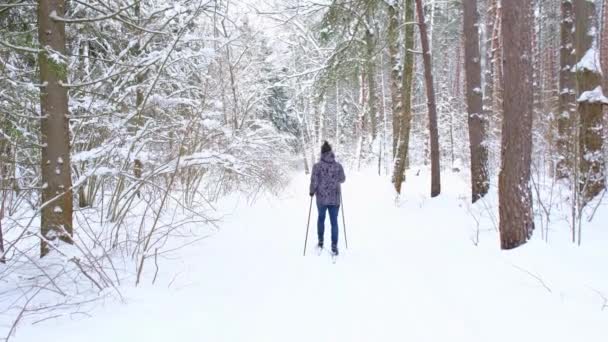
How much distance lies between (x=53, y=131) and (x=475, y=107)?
8.33 m

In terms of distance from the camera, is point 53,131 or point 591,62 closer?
point 53,131

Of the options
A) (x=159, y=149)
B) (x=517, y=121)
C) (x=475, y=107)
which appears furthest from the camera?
(x=475, y=107)

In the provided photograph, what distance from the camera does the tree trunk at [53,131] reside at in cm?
485

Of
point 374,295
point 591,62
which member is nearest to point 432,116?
point 591,62

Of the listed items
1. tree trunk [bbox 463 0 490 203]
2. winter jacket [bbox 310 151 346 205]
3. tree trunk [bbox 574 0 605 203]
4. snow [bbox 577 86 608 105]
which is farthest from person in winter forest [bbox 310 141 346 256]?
snow [bbox 577 86 608 105]

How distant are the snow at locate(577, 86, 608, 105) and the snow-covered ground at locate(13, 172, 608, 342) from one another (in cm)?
198

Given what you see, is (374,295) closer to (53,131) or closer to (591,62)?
(53,131)

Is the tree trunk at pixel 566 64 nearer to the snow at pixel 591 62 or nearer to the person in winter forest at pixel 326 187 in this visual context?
the snow at pixel 591 62

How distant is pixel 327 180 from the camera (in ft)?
23.2

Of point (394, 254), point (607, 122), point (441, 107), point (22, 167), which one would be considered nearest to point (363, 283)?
point (394, 254)

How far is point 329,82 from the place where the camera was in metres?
11.7

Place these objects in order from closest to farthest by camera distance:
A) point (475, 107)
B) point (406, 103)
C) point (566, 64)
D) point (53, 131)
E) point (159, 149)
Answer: point (53, 131) < point (159, 149) < point (475, 107) < point (566, 64) < point (406, 103)

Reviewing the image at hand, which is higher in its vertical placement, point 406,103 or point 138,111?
point 406,103

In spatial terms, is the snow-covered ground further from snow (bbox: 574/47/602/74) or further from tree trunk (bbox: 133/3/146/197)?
snow (bbox: 574/47/602/74)
